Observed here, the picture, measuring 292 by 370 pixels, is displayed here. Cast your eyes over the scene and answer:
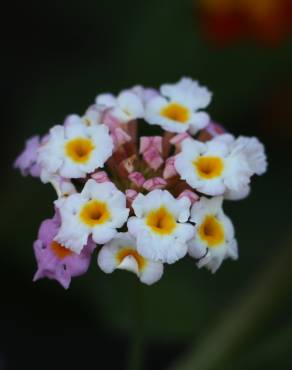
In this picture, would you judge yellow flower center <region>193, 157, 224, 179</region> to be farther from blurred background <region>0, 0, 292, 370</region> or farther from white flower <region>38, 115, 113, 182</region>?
blurred background <region>0, 0, 292, 370</region>

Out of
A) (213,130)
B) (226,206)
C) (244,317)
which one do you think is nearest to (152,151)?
(213,130)

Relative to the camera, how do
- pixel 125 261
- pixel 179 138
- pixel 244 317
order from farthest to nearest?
pixel 244 317 → pixel 179 138 → pixel 125 261

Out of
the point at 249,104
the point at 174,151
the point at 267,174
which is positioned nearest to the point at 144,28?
the point at 249,104

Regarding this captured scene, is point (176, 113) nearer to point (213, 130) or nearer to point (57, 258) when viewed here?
point (213, 130)

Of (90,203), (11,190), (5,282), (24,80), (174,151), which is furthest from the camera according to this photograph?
(24,80)

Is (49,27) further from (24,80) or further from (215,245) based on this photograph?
(215,245)

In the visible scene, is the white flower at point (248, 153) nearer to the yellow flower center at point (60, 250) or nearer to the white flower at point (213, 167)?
the white flower at point (213, 167)

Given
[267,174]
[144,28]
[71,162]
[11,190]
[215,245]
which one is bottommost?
[215,245]
